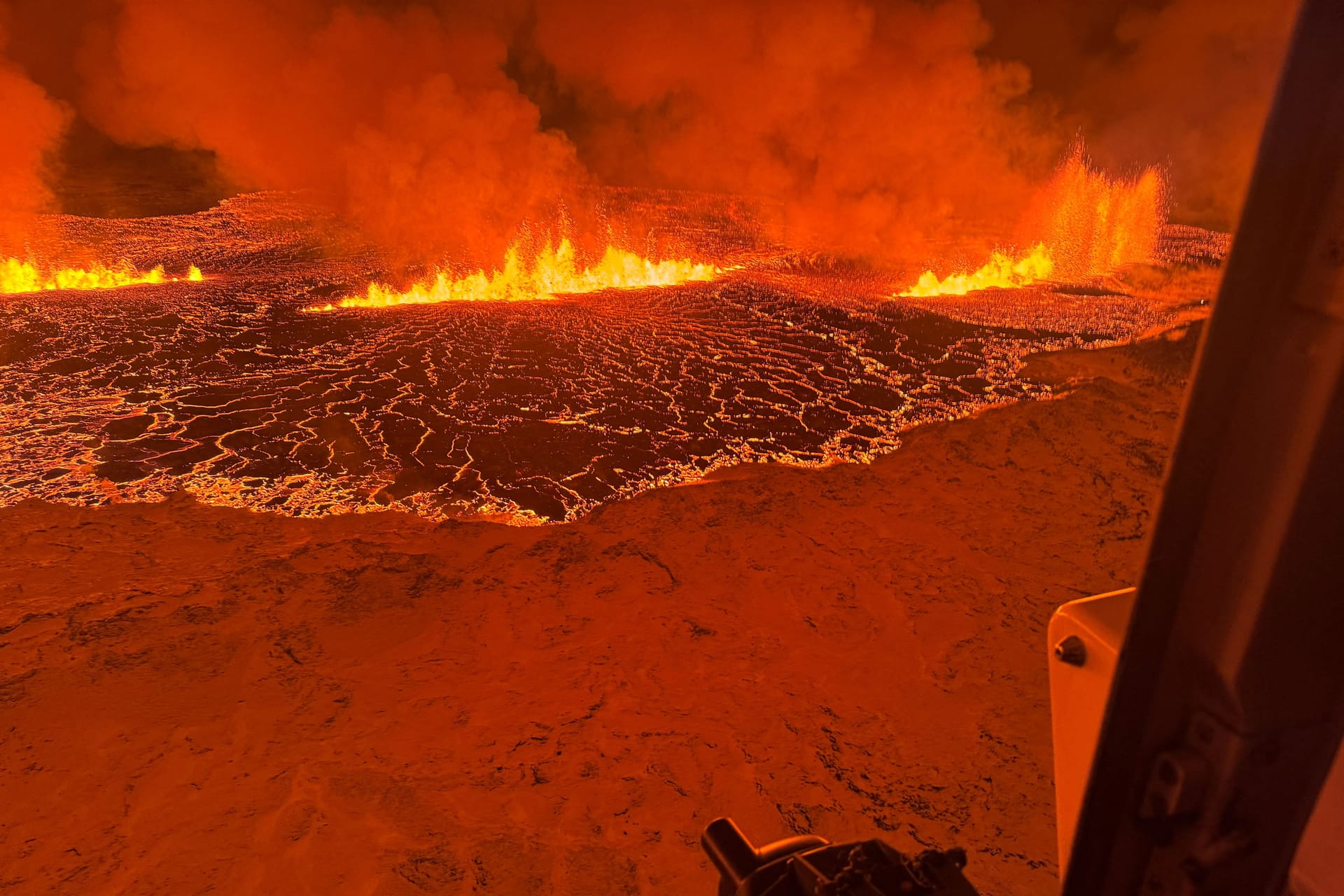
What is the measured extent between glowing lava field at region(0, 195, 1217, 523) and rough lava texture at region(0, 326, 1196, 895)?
2.01ft

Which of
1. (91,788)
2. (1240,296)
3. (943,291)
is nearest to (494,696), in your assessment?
(91,788)

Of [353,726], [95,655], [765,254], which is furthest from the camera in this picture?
[765,254]

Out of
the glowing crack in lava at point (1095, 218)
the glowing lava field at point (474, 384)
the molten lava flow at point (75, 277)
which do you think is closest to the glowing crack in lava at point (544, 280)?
the glowing lava field at point (474, 384)

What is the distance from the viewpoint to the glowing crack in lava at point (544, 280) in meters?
11.3

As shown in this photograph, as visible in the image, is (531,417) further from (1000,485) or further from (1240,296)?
(1240,296)

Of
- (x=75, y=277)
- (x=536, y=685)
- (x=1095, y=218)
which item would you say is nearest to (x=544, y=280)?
(x=75, y=277)

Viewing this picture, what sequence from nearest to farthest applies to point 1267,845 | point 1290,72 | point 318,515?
point 1290,72 → point 1267,845 → point 318,515

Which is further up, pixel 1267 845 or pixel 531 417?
pixel 1267 845

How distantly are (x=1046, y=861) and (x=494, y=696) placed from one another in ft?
6.62

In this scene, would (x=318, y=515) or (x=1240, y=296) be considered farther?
(x=318, y=515)

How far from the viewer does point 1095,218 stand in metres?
16.5

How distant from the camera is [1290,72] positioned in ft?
2.06

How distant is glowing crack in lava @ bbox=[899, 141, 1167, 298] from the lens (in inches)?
607

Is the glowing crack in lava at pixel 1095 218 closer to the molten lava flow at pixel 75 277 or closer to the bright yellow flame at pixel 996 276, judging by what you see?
the bright yellow flame at pixel 996 276
